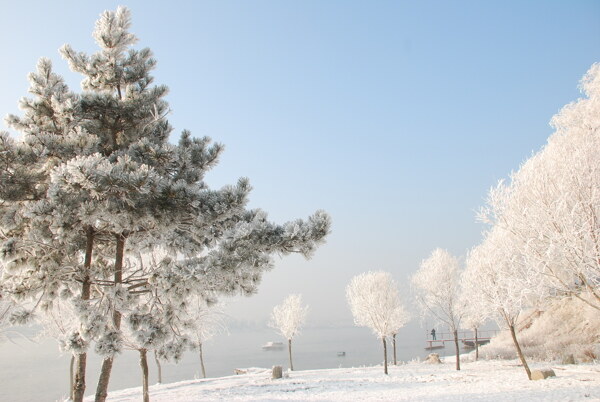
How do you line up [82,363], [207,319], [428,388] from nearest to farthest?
[82,363], [428,388], [207,319]

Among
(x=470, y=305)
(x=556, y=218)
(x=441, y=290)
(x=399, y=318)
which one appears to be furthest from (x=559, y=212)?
(x=399, y=318)

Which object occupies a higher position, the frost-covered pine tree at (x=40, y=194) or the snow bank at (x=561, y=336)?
the frost-covered pine tree at (x=40, y=194)

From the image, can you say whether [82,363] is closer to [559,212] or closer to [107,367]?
[107,367]

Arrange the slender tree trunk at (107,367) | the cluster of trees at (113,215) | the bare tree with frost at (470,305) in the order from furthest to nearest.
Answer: the bare tree with frost at (470,305) → the slender tree trunk at (107,367) → the cluster of trees at (113,215)

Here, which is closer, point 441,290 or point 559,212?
point 559,212

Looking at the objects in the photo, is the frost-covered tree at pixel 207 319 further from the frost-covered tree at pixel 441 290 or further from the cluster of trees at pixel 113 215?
the frost-covered tree at pixel 441 290

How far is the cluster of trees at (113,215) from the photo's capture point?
7.71 meters

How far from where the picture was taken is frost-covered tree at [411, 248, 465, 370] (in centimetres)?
2465

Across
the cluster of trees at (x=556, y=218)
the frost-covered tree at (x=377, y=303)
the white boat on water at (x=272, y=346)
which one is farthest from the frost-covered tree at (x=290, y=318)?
the white boat on water at (x=272, y=346)

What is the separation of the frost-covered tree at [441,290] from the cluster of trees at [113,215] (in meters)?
19.7

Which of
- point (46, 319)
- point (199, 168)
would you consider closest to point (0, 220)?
point (199, 168)

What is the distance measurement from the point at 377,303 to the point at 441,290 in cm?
447

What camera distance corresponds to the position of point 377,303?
26.8 metres

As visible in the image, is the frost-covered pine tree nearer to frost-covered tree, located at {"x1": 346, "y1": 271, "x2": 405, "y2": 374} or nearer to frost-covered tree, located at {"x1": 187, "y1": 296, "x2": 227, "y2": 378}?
frost-covered tree, located at {"x1": 187, "y1": 296, "x2": 227, "y2": 378}
